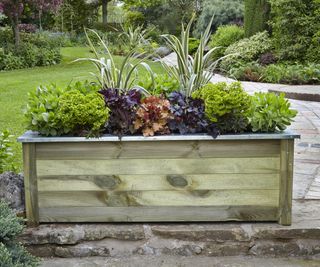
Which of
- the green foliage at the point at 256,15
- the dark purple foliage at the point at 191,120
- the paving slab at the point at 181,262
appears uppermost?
the green foliage at the point at 256,15

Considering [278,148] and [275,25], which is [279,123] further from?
[275,25]

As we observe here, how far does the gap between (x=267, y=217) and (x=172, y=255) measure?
49 centimetres

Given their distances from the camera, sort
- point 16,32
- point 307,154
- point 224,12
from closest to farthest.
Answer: point 307,154, point 16,32, point 224,12

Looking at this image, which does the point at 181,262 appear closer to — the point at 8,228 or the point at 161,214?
the point at 161,214

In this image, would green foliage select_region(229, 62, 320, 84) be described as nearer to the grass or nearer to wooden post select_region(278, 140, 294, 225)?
the grass

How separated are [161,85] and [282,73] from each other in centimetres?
653

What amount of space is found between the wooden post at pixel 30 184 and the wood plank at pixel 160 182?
0.04 m

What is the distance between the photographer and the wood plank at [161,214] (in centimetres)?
240

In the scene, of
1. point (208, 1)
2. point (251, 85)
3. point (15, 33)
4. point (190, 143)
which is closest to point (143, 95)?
point (190, 143)

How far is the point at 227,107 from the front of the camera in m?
2.28

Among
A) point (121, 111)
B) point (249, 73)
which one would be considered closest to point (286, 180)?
point (121, 111)

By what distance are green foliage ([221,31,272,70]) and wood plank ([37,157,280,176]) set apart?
8.43 m

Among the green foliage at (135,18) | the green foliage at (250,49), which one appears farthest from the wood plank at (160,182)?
the green foliage at (135,18)

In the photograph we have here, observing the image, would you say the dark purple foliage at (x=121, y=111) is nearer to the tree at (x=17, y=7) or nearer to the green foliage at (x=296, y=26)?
the green foliage at (x=296, y=26)
